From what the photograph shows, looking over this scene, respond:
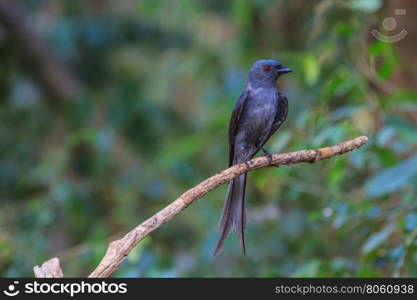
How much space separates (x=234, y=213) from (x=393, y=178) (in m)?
0.91

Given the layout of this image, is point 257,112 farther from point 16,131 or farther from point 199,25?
point 199,25

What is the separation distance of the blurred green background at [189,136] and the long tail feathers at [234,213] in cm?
Result: 40

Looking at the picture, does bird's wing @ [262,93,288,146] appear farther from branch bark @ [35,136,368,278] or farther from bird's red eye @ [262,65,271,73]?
branch bark @ [35,136,368,278]

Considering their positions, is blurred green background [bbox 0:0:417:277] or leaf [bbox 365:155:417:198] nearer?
leaf [bbox 365:155:417:198]

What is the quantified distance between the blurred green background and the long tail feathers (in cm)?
40

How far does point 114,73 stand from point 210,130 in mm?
2927

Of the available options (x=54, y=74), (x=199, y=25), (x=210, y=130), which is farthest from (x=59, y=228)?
(x=199, y=25)

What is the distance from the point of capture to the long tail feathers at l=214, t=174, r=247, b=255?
3936 mm

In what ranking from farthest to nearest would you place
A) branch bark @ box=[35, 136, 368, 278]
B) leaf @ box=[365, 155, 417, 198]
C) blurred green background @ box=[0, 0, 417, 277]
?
blurred green background @ box=[0, 0, 417, 277] < leaf @ box=[365, 155, 417, 198] < branch bark @ box=[35, 136, 368, 278]

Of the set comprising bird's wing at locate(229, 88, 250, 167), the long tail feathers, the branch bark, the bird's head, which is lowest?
the branch bark

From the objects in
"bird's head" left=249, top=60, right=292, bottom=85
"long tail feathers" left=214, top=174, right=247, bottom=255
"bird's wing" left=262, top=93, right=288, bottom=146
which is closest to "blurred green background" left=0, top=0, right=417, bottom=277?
"bird's wing" left=262, top=93, right=288, bottom=146

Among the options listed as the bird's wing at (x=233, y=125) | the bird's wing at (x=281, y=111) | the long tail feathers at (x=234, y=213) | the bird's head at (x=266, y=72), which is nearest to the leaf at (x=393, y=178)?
the long tail feathers at (x=234, y=213)

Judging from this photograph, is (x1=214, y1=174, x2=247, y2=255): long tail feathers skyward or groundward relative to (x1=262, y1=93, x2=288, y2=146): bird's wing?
groundward

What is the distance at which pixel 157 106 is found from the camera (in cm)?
849
